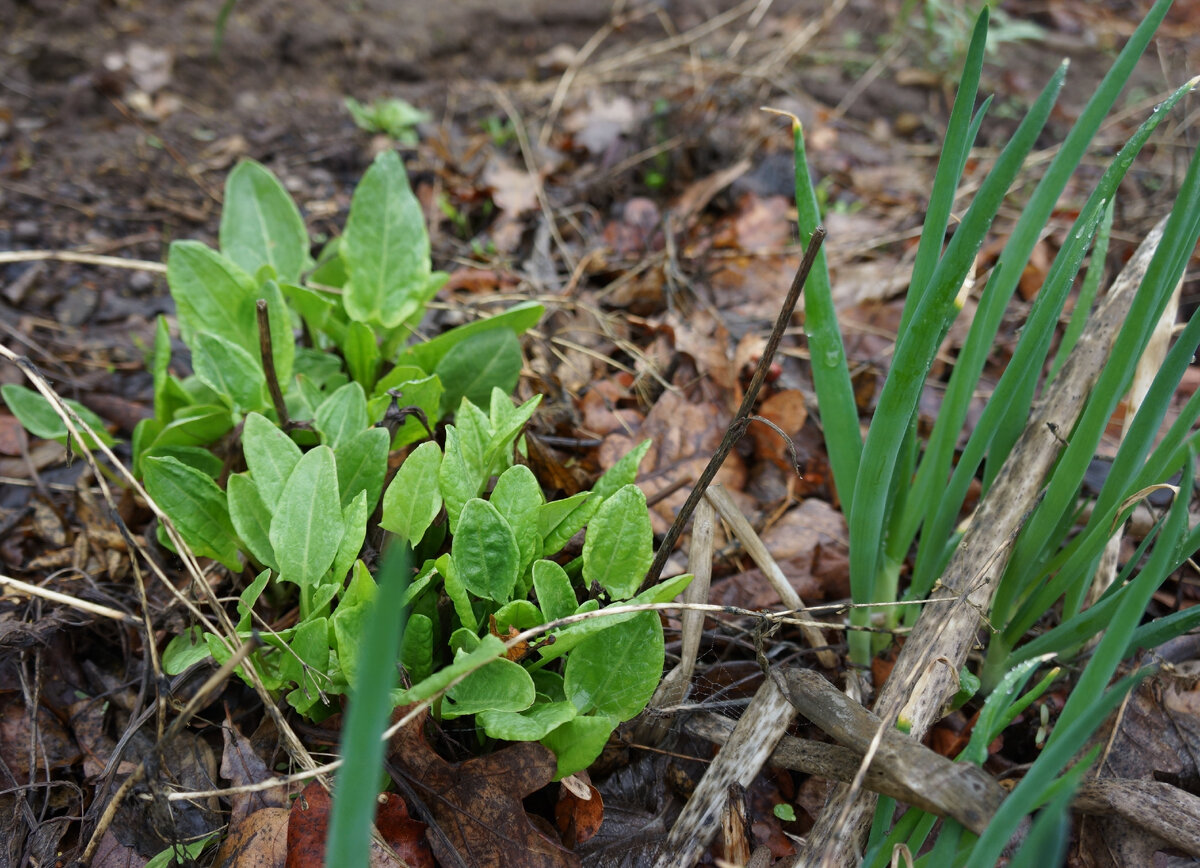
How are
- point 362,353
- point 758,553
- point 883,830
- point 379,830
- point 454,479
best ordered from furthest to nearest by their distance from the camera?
point 362,353
point 758,553
point 454,479
point 379,830
point 883,830

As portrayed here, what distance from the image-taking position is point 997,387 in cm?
97

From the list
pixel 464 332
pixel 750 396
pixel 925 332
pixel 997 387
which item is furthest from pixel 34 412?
pixel 997 387

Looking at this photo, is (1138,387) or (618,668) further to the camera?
(1138,387)

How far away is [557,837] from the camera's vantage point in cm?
98

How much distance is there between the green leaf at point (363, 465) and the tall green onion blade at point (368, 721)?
642 millimetres

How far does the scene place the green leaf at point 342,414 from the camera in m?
1.22

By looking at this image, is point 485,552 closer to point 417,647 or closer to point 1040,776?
point 417,647

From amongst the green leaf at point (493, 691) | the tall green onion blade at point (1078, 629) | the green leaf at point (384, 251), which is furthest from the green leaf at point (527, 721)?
the green leaf at point (384, 251)

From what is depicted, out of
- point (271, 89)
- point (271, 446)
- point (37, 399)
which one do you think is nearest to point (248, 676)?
point (271, 446)

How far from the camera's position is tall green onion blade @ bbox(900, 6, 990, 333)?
0.84m

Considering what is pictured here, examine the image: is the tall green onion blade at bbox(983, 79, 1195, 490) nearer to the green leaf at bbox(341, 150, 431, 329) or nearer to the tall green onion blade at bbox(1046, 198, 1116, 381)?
the tall green onion blade at bbox(1046, 198, 1116, 381)

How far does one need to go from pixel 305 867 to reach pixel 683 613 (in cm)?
56

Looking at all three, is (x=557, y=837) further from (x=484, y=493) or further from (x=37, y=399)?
(x=37, y=399)

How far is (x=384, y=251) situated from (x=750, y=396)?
86 centimetres
